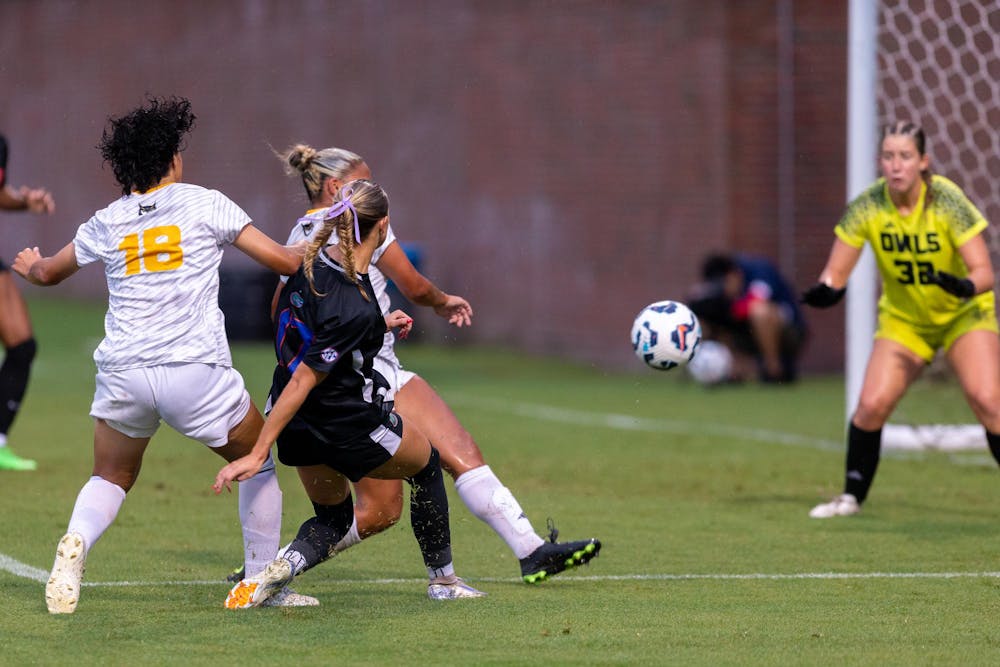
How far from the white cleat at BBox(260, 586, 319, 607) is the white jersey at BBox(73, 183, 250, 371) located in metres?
0.92

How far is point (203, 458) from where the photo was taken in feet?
38.2

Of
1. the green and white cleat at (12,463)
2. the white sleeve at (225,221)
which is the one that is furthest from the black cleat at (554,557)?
the green and white cleat at (12,463)

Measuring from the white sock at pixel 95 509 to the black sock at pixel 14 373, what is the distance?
4340 millimetres

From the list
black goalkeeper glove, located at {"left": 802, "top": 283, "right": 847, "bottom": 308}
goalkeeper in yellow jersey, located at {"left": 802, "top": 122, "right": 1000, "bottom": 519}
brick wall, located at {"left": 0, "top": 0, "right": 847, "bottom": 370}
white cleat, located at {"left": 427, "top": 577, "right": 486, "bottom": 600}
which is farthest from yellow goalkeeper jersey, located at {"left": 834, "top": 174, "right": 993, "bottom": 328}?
brick wall, located at {"left": 0, "top": 0, "right": 847, "bottom": 370}

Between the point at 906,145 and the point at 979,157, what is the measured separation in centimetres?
747

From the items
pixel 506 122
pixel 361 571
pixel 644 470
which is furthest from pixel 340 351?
pixel 506 122

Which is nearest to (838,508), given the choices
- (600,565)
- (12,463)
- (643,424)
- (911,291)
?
(911,291)

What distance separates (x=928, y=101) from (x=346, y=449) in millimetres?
10374

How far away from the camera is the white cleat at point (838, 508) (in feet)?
29.5

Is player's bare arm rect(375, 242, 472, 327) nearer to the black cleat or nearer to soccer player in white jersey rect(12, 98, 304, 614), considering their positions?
soccer player in white jersey rect(12, 98, 304, 614)

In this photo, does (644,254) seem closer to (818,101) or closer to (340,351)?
(818,101)

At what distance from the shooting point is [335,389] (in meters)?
6.05

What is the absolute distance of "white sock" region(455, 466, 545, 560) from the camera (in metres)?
6.76

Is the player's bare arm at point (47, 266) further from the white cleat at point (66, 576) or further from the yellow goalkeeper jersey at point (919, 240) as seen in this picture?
the yellow goalkeeper jersey at point (919, 240)
